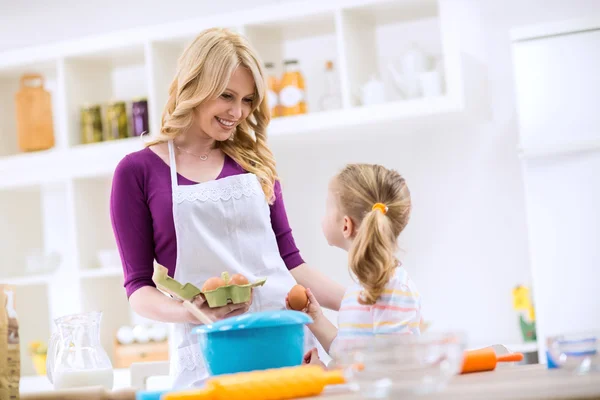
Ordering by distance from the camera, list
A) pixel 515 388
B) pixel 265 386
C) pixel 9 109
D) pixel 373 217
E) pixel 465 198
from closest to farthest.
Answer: pixel 515 388
pixel 265 386
pixel 373 217
pixel 465 198
pixel 9 109

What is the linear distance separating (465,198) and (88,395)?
271 centimetres

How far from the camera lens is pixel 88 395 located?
3.79ft

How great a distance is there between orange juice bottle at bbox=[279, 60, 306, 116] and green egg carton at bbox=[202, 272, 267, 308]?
2.05m

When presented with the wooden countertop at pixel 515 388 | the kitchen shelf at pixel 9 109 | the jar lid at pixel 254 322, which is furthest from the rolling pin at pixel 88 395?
the kitchen shelf at pixel 9 109

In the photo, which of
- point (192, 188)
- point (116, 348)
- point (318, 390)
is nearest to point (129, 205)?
point (192, 188)

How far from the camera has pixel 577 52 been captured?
296 centimetres

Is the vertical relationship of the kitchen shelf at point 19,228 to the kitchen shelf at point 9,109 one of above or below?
below

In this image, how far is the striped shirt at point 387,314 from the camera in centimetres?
149

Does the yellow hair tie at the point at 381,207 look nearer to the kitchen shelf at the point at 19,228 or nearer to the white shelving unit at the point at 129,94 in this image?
the white shelving unit at the point at 129,94

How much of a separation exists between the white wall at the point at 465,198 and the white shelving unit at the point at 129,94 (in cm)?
14

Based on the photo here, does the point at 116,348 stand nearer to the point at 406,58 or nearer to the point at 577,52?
the point at 406,58

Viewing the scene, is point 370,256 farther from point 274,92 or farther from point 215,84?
point 274,92

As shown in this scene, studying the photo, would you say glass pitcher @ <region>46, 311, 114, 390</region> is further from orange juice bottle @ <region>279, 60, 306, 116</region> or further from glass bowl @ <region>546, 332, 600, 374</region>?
orange juice bottle @ <region>279, 60, 306, 116</region>

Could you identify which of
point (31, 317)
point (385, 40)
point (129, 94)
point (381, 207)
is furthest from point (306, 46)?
point (381, 207)
